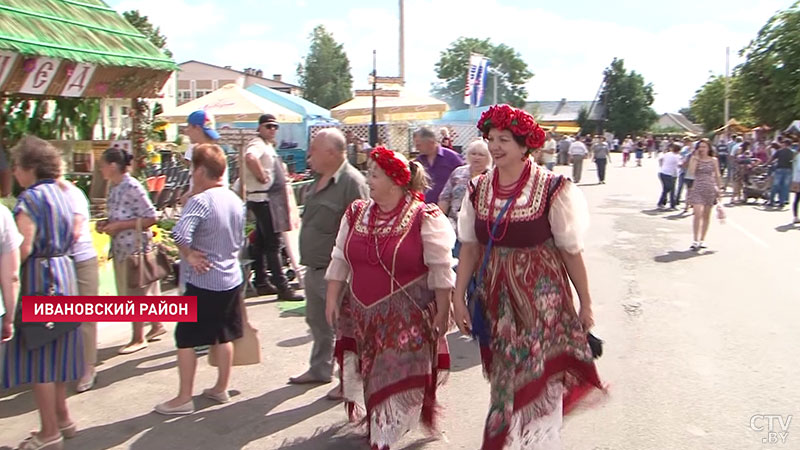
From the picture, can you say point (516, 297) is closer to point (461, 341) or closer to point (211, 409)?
point (211, 409)

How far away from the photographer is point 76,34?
831 centimetres

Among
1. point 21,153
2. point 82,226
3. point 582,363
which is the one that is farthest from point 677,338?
point 21,153

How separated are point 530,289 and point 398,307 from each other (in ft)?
2.49

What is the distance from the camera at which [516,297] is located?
3.49 meters

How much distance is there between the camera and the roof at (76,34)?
738 centimetres

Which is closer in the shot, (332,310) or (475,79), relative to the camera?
(332,310)

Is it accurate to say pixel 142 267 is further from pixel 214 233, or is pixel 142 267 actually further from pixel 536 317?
pixel 536 317

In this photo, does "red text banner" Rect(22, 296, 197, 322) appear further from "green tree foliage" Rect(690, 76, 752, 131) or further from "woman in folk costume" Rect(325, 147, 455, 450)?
"green tree foliage" Rect(690, 76, 752, 131)

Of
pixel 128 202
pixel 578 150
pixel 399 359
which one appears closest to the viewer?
pixel 399 359

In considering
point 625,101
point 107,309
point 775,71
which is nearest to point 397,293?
point 107,309

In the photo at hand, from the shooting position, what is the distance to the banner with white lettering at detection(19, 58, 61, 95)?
25.5 ft

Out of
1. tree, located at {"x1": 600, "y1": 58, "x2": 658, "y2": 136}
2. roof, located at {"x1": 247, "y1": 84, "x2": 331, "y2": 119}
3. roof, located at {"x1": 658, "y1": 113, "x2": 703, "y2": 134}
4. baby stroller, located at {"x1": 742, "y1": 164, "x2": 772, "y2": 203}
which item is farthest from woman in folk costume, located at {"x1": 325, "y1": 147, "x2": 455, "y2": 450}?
roof, located at {"x1": 658, "y1": 113, "x2": 703, "y2": 134}

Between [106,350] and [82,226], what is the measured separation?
2004 mm
